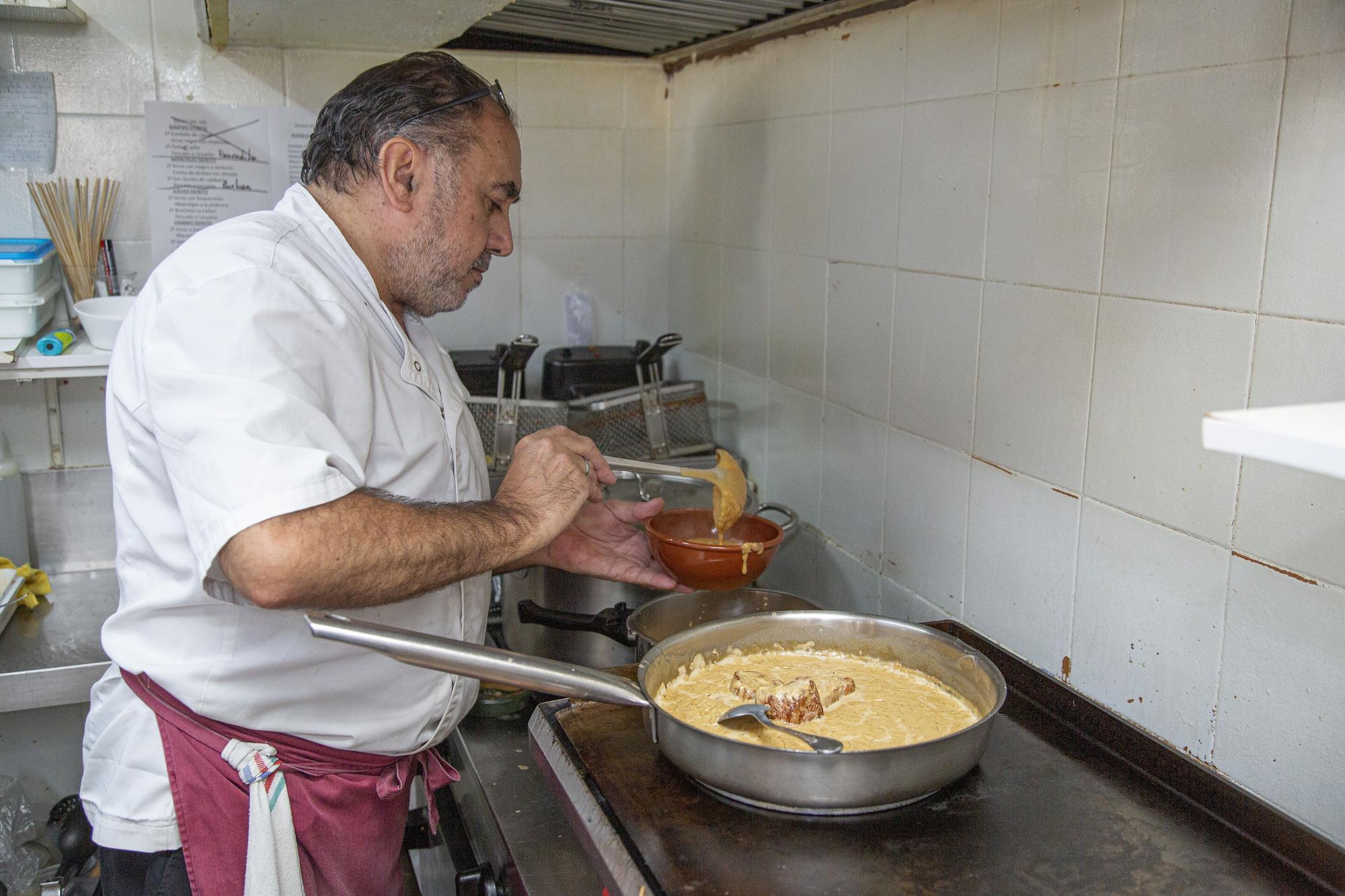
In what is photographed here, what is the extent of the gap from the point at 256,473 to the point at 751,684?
57cm

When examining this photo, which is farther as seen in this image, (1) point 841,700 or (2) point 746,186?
(2) point 746,186

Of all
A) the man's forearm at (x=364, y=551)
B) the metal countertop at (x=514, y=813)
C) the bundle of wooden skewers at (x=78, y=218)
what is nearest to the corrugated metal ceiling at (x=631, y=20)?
the bundle of wooden skewers at (x=78, y=218)

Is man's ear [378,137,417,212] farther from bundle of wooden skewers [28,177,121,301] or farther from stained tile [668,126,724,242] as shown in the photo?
bundle of wooden skewers [28,177,121,301]

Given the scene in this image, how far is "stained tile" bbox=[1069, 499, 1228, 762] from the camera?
1175 mm

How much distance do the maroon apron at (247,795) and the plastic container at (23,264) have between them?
114 cm

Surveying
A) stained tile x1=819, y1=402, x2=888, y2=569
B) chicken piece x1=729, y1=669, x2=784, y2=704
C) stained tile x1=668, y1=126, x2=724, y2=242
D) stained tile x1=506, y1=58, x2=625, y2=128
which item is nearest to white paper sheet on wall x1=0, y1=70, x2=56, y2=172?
stained tile x1=506, y1=58, x2=625, y2=128

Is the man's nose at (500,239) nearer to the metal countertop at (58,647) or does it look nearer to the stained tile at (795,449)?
the stained tile at (795,449)

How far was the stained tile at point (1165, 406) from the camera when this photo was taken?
1.13 metres

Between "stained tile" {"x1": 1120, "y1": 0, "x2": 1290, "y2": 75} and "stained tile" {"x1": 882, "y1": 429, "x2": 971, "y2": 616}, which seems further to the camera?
"stained tile" {"x1": 882, "y1": 429, "x2": 971, "y2": 616}

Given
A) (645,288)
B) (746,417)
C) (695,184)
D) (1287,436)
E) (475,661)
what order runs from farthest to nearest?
(645,288) < (695,184) < (746,417) < (475,661) < (1287,436)

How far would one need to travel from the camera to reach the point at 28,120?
7.45 ft

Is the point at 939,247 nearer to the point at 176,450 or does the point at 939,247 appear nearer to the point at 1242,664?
the point at 1242,664

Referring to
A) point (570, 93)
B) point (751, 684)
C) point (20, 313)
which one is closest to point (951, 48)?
point (751, 684)

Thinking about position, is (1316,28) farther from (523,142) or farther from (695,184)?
(523,142)
